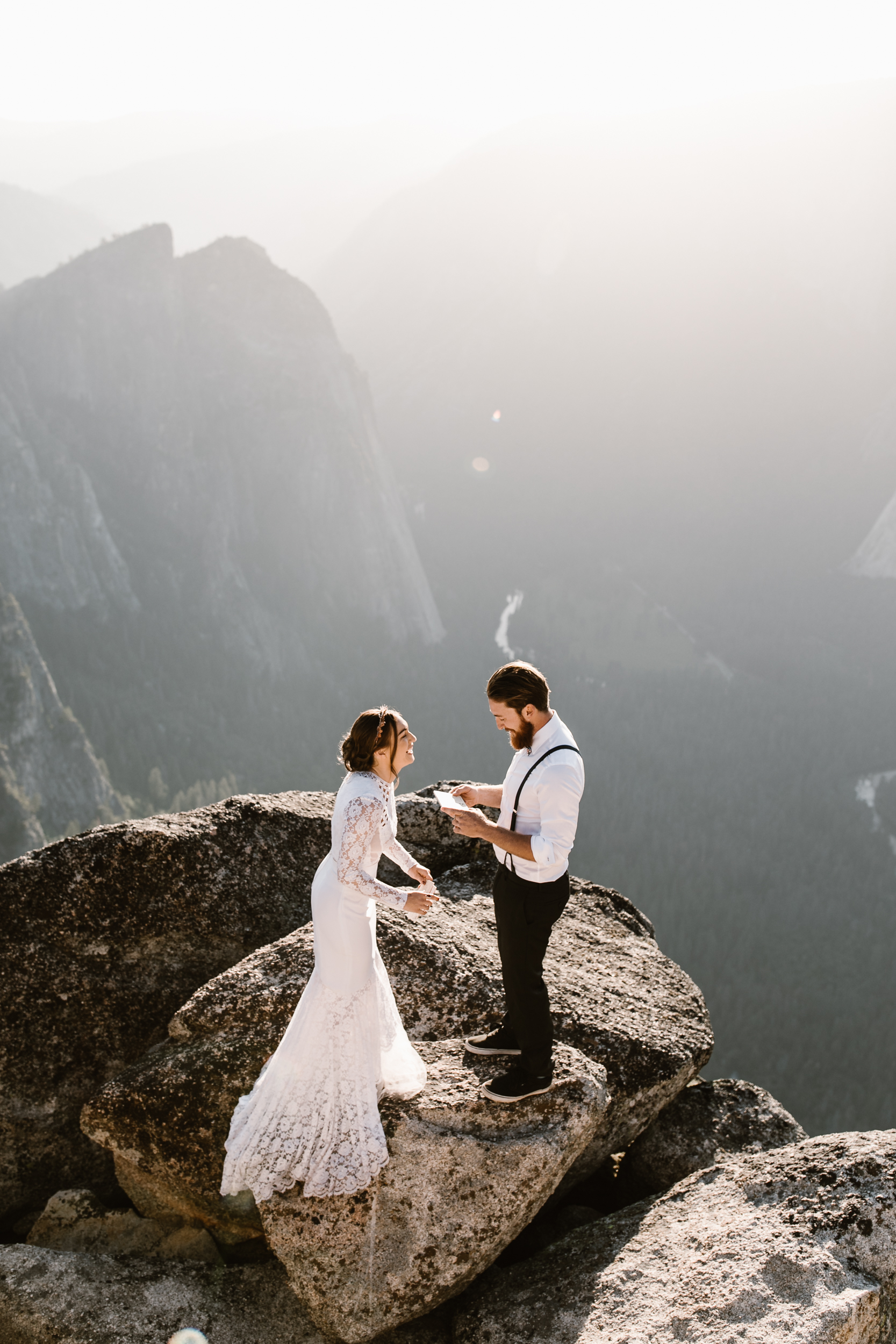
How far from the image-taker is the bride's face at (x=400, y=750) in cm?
559

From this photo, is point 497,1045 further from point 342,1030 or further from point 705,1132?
point 705,1132

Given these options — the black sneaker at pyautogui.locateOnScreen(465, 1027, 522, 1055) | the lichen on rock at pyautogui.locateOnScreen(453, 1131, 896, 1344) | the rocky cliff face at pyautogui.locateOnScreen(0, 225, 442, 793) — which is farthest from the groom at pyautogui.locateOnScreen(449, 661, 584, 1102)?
the rocky cliff face at pyautogui.locateOnScreen(0, 225, 442, 793)

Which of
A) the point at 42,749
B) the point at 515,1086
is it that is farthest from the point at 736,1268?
the point at 42,749

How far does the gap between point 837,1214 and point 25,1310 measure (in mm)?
5342

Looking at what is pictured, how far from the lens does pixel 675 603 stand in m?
139

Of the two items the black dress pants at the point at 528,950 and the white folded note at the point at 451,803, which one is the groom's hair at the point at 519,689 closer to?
the white folded note at the point at 451,803

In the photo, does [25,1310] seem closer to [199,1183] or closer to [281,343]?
[199,1183]

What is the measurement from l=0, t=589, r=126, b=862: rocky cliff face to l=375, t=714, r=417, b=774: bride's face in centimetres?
4610

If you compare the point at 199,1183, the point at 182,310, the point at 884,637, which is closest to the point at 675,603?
the point at 884,637

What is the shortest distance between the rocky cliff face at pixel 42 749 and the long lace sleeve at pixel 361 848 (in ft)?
151

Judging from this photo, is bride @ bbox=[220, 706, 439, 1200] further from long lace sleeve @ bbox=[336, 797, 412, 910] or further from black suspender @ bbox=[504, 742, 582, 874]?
black suspender @ bbox=[504, 742, 582, 874]

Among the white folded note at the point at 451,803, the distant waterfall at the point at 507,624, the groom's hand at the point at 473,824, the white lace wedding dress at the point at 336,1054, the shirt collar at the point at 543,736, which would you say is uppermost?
the distant waterfall at the point at 507,624

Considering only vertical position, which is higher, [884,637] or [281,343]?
[281,343]

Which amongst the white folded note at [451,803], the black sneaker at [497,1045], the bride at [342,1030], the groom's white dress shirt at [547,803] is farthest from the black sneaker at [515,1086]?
the white folded note at [451,803]
